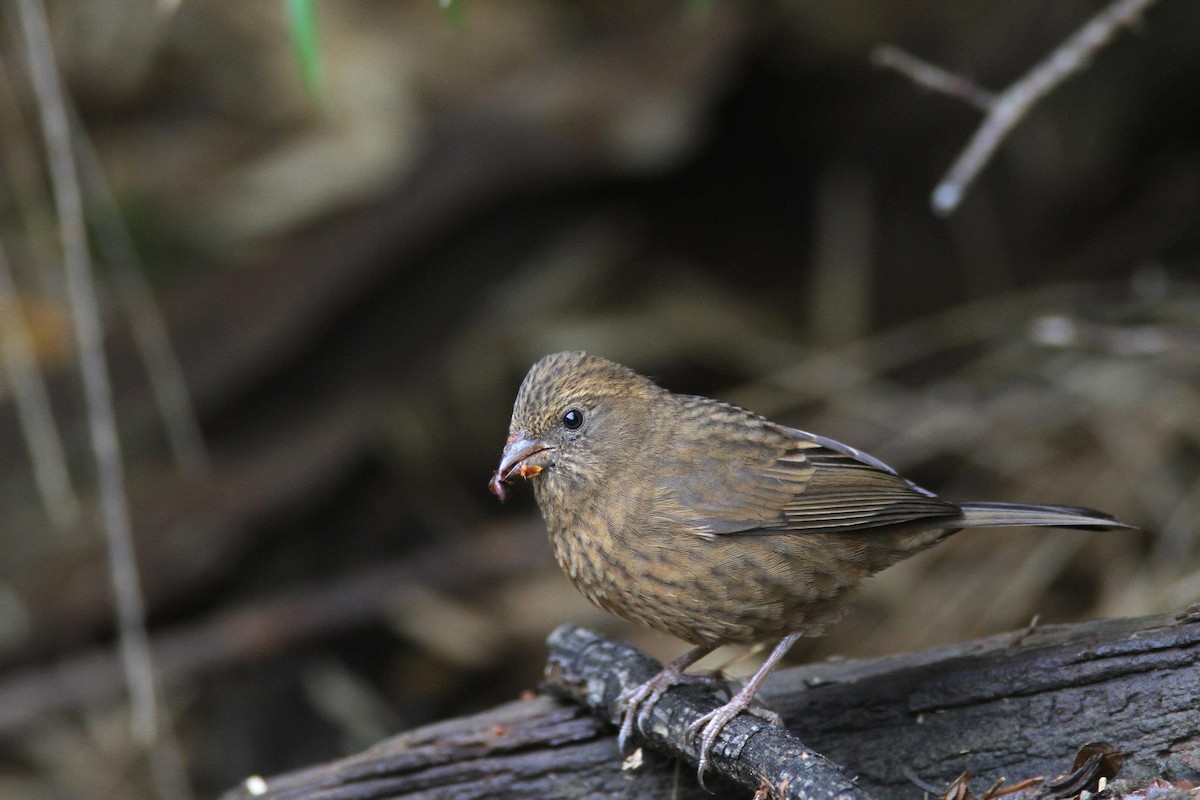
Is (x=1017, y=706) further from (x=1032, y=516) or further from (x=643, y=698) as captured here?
(x=643, y=698)

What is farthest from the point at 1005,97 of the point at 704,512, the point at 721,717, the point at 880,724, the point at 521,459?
the point at 721,717

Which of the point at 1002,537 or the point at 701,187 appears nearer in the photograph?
the point at 1002,537

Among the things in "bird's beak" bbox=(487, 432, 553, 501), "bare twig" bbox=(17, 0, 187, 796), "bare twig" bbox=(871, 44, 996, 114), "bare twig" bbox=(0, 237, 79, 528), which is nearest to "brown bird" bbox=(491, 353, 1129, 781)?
"bird's beak" bbox=(487, 432, 553, 501)

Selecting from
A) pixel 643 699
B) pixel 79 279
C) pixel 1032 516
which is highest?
pixel 79 279

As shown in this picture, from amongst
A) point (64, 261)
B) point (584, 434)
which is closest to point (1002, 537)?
point (584, 434)

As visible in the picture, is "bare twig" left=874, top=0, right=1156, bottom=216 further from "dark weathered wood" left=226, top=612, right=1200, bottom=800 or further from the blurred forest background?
"dark weathered wood" left=226, top=612, right=1200, bottom=800

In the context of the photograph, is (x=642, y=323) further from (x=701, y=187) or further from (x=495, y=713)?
(x=495, y=713)
